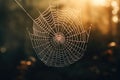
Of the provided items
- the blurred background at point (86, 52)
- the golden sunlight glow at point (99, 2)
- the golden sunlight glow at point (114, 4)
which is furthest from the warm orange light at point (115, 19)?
the golden sunlight glow at point (99, 2)

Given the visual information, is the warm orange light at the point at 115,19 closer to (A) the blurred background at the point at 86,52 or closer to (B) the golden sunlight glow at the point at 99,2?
(A) the blurred background at the point at 86,52

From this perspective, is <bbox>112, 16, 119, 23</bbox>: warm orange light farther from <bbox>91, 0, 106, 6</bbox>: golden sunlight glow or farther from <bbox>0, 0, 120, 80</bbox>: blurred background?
<bbox>91, 0, 106, 6</bbox>: golden sunlight glow

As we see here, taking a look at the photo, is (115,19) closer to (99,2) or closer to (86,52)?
(99,2)

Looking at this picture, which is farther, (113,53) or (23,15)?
(23,15)

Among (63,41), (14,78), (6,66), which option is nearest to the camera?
(63,41)

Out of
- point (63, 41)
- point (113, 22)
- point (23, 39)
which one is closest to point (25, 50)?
point (23, 39)

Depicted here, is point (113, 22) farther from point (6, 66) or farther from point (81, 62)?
point (6, 66)

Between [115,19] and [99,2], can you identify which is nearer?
[99,2]

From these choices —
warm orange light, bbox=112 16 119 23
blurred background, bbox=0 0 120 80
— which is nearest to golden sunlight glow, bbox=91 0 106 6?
blurred background, bbox=0 0 120 80

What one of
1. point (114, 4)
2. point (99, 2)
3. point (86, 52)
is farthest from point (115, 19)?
point (86, 52)
